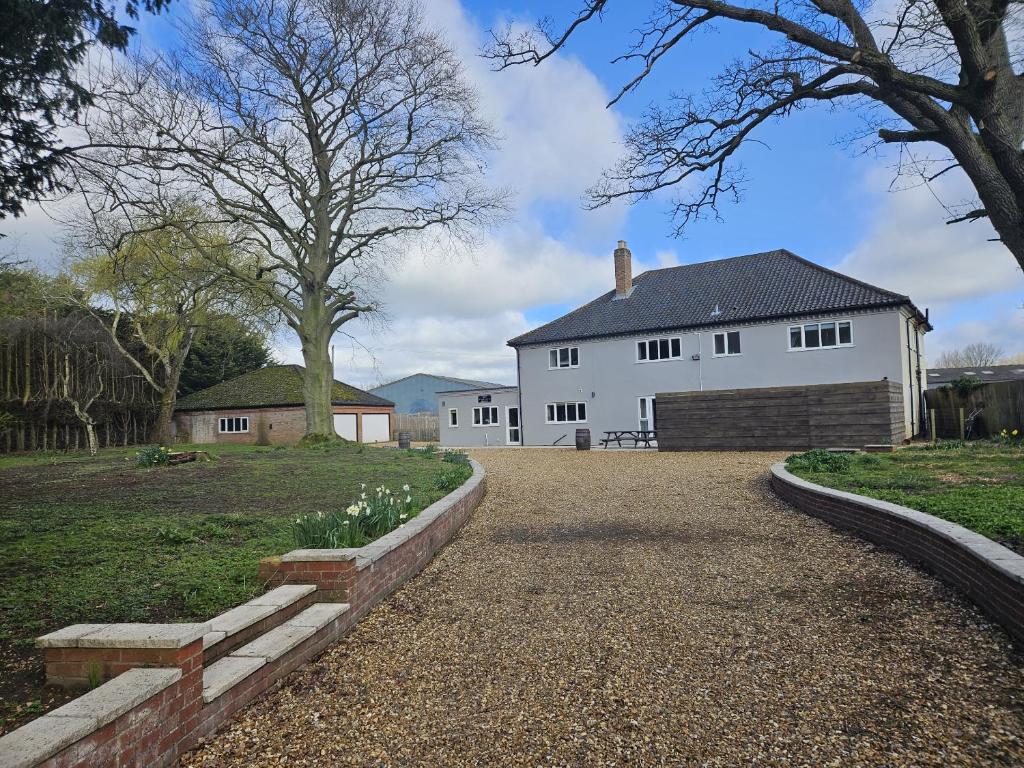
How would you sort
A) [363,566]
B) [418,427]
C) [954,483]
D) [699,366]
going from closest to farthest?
[363,566], [954,483], [699,366], [418,427]

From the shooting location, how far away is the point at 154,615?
411 cm

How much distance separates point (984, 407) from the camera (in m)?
20.7

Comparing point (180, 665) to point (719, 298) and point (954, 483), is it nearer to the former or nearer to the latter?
point (954, 483)

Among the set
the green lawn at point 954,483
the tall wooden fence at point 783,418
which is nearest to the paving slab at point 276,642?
the green lawn at point 954,483

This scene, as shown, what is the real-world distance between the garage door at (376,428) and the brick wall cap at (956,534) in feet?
115

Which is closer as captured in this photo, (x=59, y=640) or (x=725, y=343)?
(x=59, y=640)

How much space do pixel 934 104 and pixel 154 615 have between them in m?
8.32

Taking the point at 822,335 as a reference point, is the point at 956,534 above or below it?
below

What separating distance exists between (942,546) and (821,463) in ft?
19.8

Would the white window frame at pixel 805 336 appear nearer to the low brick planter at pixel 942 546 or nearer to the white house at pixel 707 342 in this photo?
the white house at pixel 707 342

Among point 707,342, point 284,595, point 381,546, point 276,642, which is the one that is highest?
point 707,342

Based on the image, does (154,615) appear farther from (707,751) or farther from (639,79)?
(639,79)

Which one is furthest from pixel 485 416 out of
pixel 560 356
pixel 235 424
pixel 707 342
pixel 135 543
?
pixel 135 543

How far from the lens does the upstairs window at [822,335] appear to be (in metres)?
22.6
